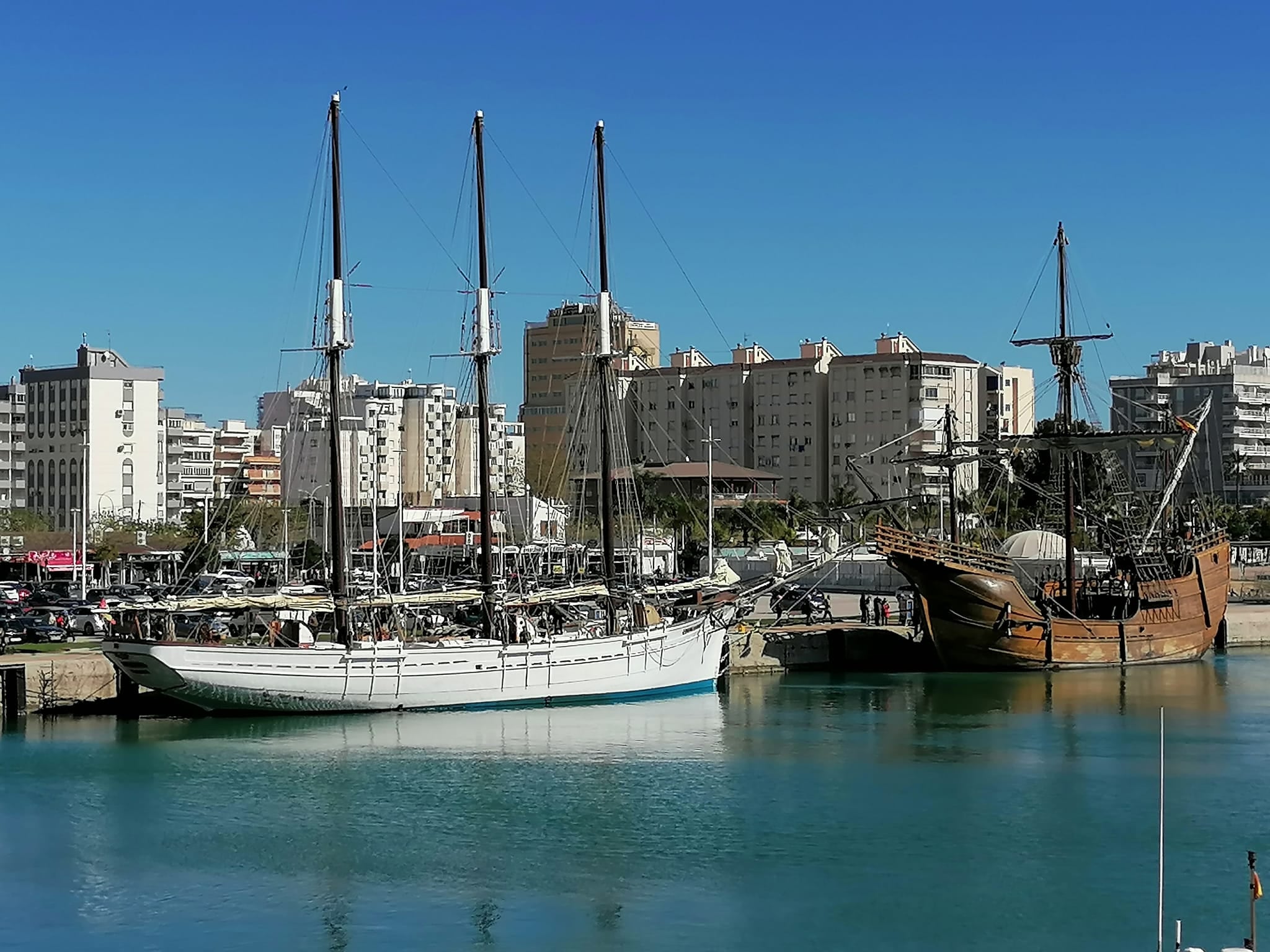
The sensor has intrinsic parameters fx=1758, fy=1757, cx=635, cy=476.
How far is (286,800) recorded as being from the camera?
128ft

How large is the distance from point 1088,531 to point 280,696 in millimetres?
64138

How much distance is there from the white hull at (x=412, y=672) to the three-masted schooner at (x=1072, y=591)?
1147 cm

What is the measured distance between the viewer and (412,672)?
52.3 metres

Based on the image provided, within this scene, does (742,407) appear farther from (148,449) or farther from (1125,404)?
(148,449)

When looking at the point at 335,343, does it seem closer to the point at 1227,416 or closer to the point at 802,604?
Result: the point at 802,604

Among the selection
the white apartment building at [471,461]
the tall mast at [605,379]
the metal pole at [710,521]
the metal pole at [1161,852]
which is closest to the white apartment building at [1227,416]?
the white apartment building at [471,461]

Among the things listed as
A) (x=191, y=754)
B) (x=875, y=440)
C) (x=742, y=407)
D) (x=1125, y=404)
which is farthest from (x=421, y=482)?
(x=191, y=754)

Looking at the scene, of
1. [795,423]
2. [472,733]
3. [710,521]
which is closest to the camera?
[472,733]

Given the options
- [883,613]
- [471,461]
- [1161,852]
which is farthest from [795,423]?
[1161,852]

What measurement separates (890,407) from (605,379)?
335 feet

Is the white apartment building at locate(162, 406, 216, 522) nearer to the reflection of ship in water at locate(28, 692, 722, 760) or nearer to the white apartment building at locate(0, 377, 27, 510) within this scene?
the white apartment building at locate(0, 377, 27, 510)

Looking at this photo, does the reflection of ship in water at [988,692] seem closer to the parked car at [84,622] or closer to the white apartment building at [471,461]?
the parked car at [84,622]

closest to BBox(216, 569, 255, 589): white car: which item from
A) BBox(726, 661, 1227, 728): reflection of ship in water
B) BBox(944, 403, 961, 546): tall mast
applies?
BBox(726, 661, 1227, 728): reflection of ship in water

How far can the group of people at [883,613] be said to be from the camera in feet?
239
